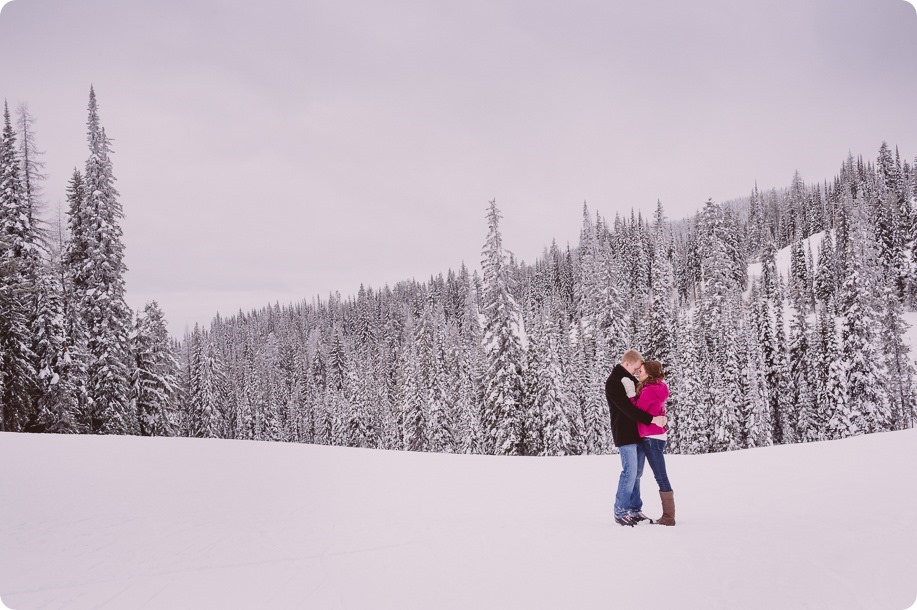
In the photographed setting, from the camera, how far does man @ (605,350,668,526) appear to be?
22.1ft

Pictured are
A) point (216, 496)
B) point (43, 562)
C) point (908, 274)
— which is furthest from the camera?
point (908, 274)

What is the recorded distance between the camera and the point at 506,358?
31.1 meters

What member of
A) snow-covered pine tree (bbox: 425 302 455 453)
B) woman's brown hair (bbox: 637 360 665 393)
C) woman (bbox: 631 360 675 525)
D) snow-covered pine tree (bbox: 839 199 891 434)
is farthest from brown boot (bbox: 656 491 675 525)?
snow-covered pine tree (bbox: 839 199 891 434)

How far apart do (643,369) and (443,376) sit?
1748 inches

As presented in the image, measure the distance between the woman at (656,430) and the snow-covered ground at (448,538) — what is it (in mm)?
381

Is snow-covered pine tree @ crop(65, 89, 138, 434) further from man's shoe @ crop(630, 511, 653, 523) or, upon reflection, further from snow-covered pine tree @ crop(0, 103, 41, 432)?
man's shoe @ crop(630, 511, 653, 523)

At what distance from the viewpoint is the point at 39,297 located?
25641 mm

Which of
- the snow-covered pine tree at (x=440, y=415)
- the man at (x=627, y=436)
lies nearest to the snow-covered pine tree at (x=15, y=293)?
the man at (x=627, y=436)

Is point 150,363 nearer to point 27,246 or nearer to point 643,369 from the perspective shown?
point 27,246

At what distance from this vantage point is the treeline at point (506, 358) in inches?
1023

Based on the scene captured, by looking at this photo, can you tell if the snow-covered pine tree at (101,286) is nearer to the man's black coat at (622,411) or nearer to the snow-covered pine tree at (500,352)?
the snow-covered pine tree at (500,352)

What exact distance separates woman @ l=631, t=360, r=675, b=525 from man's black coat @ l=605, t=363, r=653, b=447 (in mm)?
119

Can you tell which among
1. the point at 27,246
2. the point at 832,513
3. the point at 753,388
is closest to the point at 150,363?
the point at 27,246

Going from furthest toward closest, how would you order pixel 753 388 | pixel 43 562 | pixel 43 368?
1. pixel 753 388
2. pixel 43 368
3. pixel 43 562
